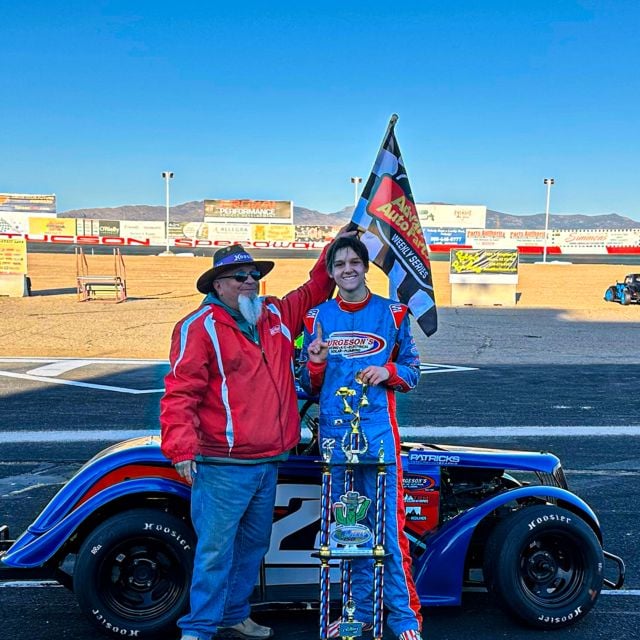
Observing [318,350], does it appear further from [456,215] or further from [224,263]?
[456,215]

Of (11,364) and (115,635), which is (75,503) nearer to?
(115,635)

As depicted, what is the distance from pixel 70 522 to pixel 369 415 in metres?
1.55

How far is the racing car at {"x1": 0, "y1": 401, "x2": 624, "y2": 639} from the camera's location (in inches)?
140

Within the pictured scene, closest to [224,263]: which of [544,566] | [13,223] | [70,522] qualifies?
[70,522]

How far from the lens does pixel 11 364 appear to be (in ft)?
39.9

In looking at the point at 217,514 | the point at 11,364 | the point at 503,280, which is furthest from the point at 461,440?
the point at 503,280

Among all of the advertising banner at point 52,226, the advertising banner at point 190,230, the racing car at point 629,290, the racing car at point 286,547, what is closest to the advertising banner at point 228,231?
the advertising banner at point 190,230

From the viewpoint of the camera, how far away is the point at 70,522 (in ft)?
11.8

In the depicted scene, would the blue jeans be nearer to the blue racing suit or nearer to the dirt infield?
the blue racing suit

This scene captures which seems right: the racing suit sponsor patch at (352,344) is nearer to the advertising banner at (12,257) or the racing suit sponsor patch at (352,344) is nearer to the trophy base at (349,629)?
the trophy base at (349,629)

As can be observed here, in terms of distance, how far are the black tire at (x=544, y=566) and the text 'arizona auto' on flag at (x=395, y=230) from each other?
1.26m

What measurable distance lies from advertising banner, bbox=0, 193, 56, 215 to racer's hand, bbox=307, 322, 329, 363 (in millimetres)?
98040

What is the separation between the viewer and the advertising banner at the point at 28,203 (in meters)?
94.5

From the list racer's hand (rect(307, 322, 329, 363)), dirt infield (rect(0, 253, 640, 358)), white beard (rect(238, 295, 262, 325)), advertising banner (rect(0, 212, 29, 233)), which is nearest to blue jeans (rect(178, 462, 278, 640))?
racer's hand (rect(307, 322, 329, 363))
